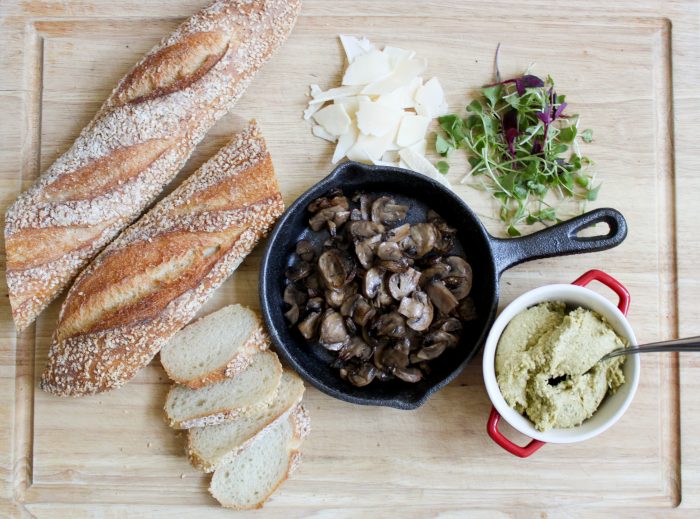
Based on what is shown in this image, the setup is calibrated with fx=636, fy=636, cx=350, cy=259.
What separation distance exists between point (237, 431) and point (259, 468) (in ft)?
0.55

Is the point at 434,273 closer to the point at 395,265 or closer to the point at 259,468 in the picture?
the point at 395,265

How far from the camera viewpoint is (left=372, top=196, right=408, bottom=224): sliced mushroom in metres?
2.31

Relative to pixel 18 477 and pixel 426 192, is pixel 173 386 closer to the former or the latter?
pixel 18 477

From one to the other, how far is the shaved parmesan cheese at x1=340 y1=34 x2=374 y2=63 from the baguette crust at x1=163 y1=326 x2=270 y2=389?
1.09 metres

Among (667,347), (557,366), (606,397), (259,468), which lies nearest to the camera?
(667,347)

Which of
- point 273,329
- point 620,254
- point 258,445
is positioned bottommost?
point 258,445

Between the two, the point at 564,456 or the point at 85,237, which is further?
the point at 564,456

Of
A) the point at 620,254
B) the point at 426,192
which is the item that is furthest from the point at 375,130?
the point at 620,254

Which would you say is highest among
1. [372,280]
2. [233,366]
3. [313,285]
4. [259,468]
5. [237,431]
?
[372,280]

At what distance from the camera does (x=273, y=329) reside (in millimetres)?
2232

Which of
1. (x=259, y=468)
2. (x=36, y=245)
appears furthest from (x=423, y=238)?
(x=36, y=245)

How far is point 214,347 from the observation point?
7.57 feet

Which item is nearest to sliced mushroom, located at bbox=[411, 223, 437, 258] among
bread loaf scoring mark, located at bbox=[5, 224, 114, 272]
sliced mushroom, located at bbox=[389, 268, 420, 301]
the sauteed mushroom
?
the sauteed mushroom

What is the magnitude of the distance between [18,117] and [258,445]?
1.57 meters
